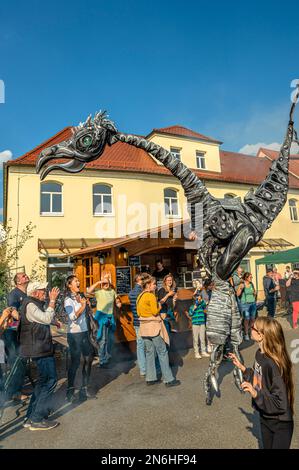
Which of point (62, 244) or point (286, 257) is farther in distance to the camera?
point (62, 244)

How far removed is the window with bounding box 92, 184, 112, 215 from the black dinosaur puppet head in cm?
Result: 1122

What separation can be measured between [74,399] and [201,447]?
2.13m

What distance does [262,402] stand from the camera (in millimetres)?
2141

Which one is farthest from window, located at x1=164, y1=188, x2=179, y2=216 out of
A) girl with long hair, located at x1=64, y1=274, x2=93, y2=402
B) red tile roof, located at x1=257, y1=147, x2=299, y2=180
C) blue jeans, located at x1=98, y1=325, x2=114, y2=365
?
girl with long hair, located at x1=64, y1=274, x2=93, y2=402

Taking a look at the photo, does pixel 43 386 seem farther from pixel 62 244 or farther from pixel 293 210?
pixel 293 210

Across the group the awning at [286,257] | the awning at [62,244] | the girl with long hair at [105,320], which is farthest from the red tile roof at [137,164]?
the girl with long hair at [105,320]

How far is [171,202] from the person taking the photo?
16.8 meters

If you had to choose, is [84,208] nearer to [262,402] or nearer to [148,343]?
[148,343]

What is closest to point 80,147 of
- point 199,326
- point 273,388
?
point 273,388

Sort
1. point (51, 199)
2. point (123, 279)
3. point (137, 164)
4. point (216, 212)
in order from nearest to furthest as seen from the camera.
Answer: point (216, 212) < point (123, 279) < point (51, 199) < point (137, 164)

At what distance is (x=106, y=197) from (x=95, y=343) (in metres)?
11.0

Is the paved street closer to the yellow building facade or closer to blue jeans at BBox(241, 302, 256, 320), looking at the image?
blue jeans at BBox(241, 302, 256, 320)

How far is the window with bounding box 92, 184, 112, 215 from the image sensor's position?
49.6 ft
